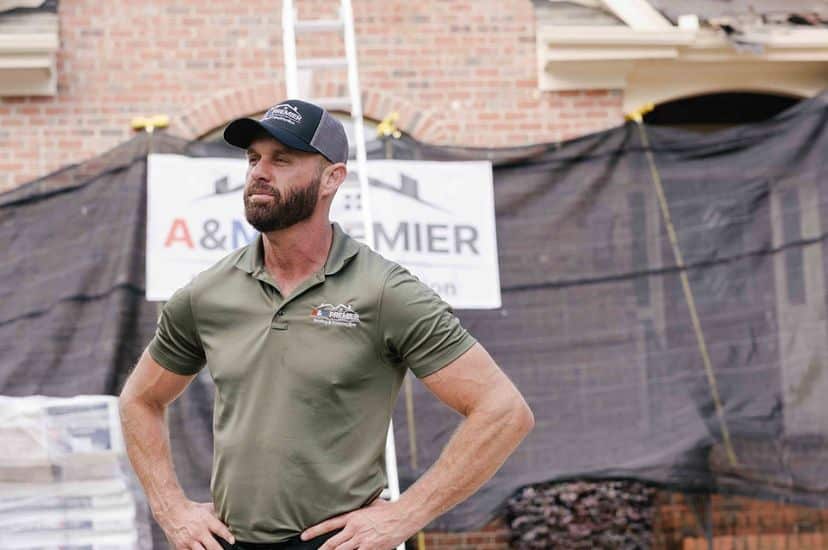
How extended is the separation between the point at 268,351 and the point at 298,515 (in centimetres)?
35

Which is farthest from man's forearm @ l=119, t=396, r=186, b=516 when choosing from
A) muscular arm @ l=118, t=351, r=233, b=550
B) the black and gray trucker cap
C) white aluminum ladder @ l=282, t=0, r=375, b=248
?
white aluminum ladder @ l=282, t=0, r=375, b=248

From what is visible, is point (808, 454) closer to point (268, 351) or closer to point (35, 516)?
point (35, 516)

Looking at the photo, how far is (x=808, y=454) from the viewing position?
283 inches

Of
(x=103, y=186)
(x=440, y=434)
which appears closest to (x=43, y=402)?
(x=103, y=186)

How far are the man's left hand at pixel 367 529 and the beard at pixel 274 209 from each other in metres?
0.64

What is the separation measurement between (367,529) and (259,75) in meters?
5.84

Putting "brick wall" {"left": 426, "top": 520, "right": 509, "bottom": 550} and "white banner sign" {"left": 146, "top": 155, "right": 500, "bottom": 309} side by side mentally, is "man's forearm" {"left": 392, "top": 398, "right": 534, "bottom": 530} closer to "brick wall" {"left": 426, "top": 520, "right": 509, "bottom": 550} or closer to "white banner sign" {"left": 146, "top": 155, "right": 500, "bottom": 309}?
"white banner sign" {"left": 146, "top": 155, "right": 500, "bottom": 309}

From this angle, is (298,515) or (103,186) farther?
(103,186)

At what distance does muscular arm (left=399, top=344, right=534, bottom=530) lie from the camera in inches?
121

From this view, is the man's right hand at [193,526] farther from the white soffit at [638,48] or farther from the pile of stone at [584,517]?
the white soffit at [638,48]

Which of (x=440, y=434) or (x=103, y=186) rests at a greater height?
(x=103, y=186)

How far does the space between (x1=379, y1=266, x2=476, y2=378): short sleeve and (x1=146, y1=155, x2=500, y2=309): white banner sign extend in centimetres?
414

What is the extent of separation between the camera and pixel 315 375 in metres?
3.03

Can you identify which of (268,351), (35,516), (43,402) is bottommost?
(35,516)
